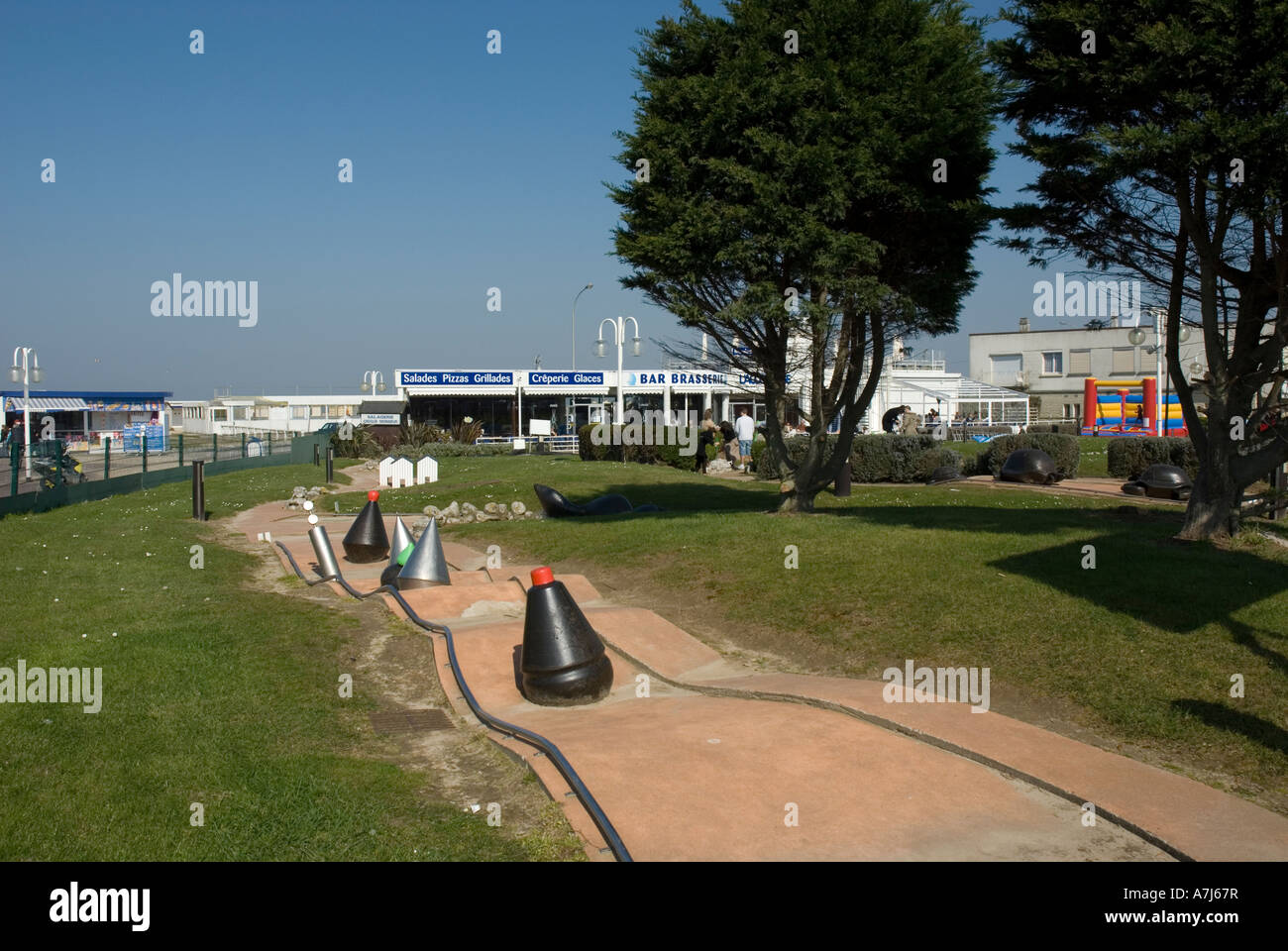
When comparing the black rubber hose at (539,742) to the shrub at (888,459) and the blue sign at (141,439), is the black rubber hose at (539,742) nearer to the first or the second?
the shrub at (888,459)

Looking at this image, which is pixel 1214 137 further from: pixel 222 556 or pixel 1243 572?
pixel 222 556

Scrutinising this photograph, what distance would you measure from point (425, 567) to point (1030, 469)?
13.7 meters

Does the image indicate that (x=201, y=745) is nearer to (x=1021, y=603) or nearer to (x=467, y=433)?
(x=1021, y=603)

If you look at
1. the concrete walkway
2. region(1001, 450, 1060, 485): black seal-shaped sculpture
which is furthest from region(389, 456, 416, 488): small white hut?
the concrete walkway

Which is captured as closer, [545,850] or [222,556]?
[545,850]

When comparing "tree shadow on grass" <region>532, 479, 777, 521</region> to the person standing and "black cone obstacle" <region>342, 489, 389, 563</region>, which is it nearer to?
"black cone obstacle" <region>342, 489, 389, 563</region>

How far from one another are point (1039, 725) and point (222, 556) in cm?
1079

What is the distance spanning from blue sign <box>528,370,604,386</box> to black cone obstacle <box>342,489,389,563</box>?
137ft

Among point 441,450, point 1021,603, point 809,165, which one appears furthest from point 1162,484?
point 441,450

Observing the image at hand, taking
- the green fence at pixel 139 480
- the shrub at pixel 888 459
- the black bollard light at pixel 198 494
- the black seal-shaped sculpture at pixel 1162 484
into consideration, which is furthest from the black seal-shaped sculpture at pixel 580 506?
the green fence at pixel 139 480

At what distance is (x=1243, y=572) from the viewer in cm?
871

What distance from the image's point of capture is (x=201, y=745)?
20.1ft

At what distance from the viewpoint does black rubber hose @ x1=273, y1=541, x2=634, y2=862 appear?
16.1ft
